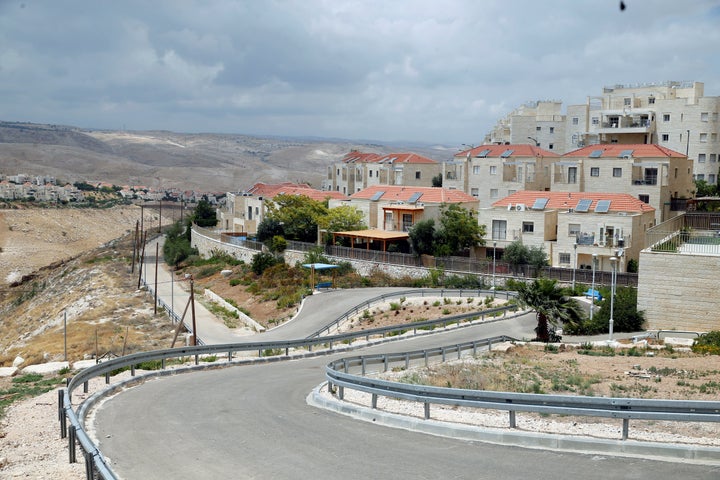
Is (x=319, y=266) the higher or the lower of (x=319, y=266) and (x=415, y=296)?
the higher

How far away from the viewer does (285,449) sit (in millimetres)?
12742

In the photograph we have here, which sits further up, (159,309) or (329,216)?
(329,216)

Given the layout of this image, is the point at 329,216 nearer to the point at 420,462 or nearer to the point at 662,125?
the point at 662,125

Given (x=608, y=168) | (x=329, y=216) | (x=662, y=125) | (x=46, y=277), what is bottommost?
(x=46, y=277)

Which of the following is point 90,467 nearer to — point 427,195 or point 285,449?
point 285,449

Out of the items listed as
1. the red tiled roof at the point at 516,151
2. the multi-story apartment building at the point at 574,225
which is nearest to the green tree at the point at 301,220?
the multi-story apartment building at the point at 574,225

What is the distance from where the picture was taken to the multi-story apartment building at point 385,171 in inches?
3438

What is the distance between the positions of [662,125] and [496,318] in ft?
185

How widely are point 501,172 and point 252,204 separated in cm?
2842

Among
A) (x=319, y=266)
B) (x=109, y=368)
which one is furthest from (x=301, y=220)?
(x=109, y=368)

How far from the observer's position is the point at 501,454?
11727 millimetres

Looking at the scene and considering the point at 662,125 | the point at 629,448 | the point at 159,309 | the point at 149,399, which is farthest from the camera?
the point at 662,125

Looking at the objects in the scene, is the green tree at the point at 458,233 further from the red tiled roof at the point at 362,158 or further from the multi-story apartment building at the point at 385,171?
the red tiled roof at the point at 362,158

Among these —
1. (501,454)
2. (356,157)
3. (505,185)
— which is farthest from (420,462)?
(356,157)
